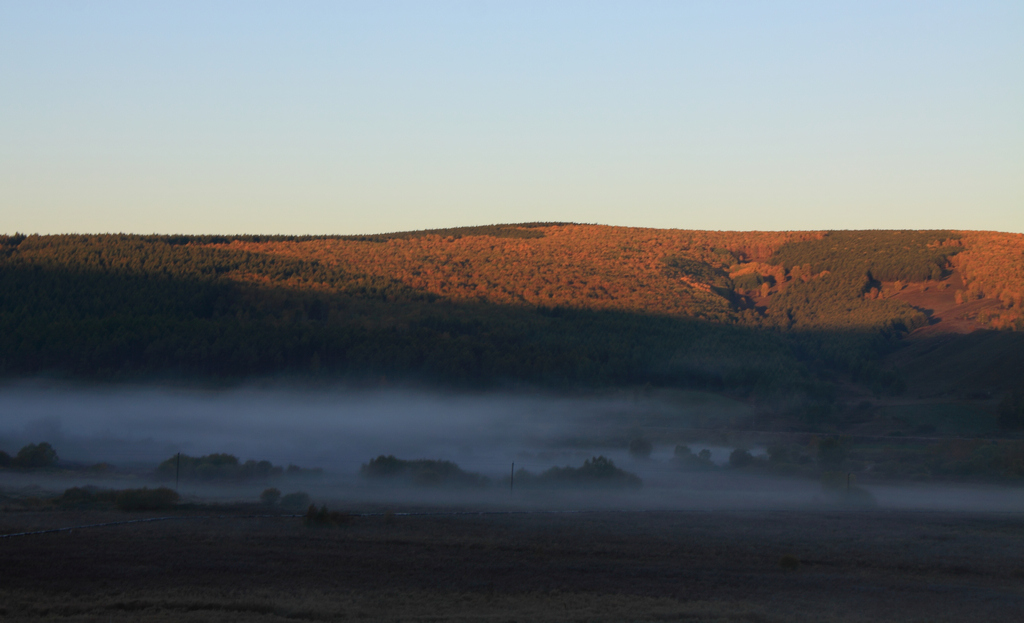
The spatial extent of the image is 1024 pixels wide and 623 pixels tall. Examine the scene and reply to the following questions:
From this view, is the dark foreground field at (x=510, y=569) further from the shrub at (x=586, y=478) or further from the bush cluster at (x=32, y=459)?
the bush cluster at (x=32, y=459)

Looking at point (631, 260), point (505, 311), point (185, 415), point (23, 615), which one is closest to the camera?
point (23, 615)

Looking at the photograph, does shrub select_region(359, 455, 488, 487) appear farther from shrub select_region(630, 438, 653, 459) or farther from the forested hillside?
the forested hillside

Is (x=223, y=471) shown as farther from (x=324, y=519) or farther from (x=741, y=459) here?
(x=741, y=459)

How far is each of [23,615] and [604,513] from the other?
20.4m

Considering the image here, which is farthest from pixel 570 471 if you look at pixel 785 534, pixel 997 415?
pixel 997 415

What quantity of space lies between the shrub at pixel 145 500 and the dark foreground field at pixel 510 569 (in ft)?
6.54

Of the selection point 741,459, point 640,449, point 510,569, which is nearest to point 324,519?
point 510,569

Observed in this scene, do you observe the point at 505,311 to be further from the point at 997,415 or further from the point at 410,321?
the point at 997,415

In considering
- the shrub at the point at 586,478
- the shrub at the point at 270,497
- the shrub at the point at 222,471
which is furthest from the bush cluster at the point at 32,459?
the shrub at the point at 586,478

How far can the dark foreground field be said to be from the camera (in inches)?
671

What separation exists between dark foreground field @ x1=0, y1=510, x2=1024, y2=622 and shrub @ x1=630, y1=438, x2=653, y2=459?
26.6 metres

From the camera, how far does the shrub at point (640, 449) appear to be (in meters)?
57.0

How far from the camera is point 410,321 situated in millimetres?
90938

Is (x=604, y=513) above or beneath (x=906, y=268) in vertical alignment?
beneath
